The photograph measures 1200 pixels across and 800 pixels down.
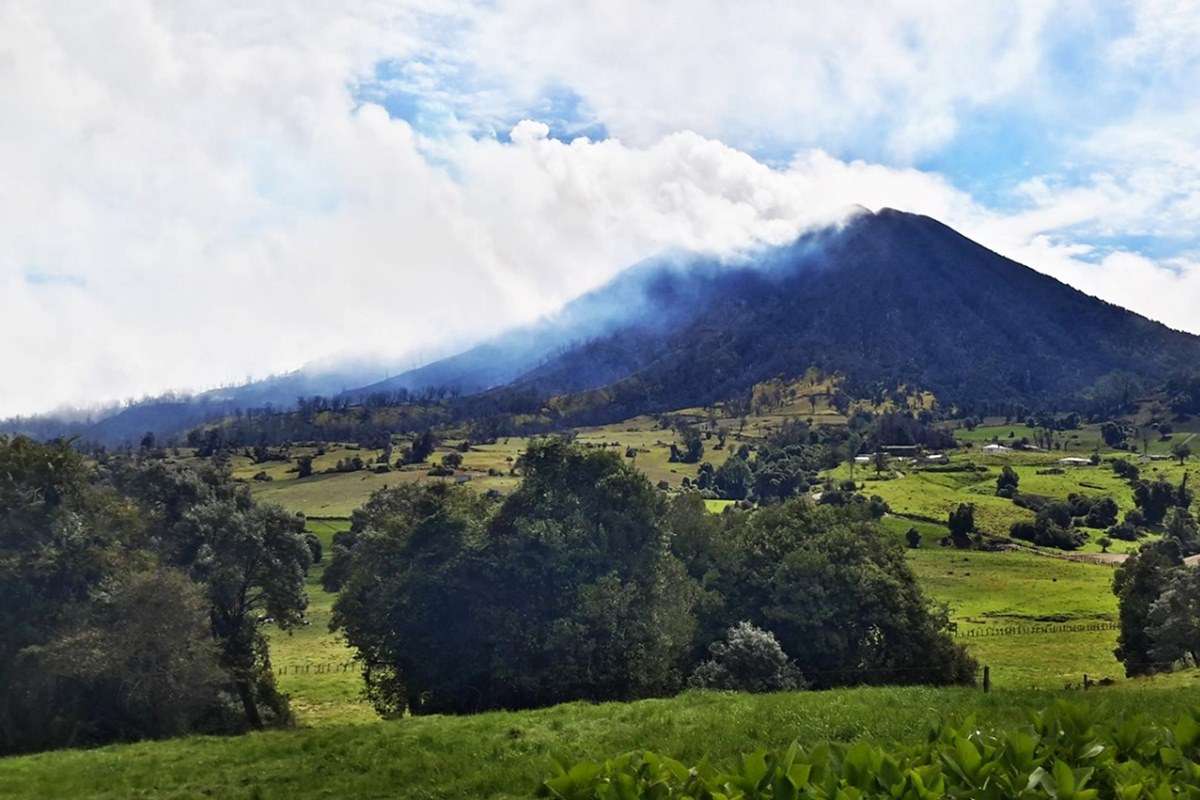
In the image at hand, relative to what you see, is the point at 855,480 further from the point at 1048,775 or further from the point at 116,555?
the point at 1048,775

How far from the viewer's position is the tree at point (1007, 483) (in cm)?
14491

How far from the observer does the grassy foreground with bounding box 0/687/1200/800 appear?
554 inches

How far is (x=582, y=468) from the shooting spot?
126 ft

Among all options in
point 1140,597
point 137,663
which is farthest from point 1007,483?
point 137,663

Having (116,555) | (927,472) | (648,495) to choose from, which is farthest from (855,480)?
(116,555)

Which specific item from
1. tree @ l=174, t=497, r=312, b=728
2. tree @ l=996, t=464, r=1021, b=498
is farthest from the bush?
tree @ l=996, t=464, r=1021, b=498

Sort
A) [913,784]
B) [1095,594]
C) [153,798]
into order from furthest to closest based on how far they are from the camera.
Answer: [1095,594]
[153,798]
[913,784]

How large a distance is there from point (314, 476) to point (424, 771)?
18895cm

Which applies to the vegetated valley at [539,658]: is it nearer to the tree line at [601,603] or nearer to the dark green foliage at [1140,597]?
the tree line at [601,603]

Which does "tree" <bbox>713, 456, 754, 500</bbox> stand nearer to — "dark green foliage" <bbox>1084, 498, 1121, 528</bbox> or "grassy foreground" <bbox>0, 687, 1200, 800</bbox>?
"dark green foliage" <bbox>1084, 498, 1121, 528</bbox>

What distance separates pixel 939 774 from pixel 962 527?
→ 402 ft

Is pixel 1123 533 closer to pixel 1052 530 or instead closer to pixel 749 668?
pixel 1052 530

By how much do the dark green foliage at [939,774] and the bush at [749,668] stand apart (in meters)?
29.9

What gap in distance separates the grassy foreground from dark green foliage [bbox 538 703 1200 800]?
17.6ft
